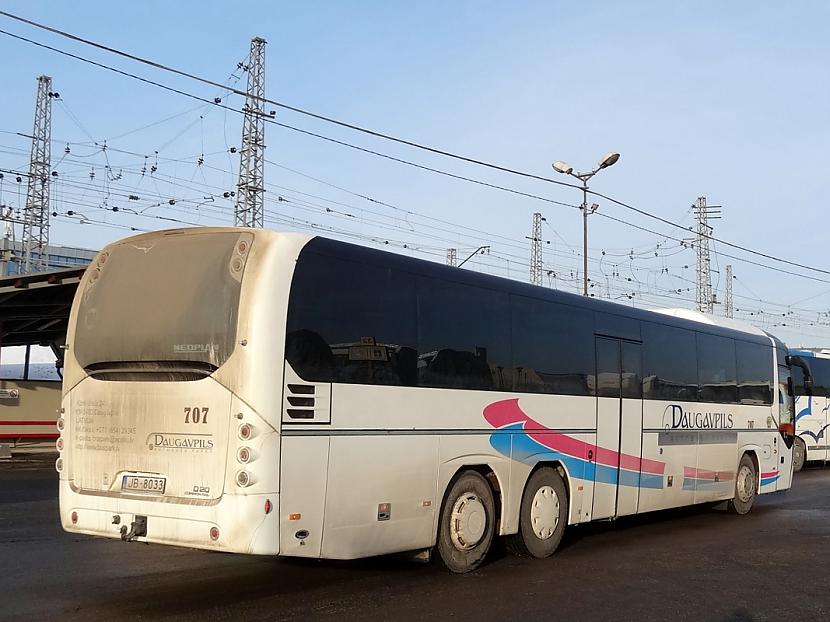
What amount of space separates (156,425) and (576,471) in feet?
18.3

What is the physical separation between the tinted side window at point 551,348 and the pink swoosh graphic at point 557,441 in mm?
328

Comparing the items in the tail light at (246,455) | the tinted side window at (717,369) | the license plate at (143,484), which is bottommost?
the license plate at (143,484)

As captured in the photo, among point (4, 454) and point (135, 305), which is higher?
point (135, 305)

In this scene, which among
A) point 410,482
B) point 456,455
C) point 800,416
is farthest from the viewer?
point 800,416

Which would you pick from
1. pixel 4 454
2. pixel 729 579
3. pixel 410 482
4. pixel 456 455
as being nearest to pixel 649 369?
pixel 729 579

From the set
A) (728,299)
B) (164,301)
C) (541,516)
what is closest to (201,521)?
(164,301)

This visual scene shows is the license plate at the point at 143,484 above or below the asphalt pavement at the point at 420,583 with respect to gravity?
above

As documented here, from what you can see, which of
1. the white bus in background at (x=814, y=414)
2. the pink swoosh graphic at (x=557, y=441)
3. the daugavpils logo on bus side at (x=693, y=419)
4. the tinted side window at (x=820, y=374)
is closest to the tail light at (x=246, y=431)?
the pink swoosh graphic at (x=557, y=441)

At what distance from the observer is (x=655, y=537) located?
1288cm

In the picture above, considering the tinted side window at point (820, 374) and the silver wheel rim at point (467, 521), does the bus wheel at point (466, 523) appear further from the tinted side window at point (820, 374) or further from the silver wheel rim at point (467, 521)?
the tinted side window at point (820, 374)

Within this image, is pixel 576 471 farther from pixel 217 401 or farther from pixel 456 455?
pixel 217 401

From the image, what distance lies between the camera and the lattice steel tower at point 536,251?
55.8 m

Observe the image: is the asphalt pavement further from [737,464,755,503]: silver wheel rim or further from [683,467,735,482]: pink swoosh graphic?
[737,464,755,503]: silver wheel rim

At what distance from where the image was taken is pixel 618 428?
40.0 ft
